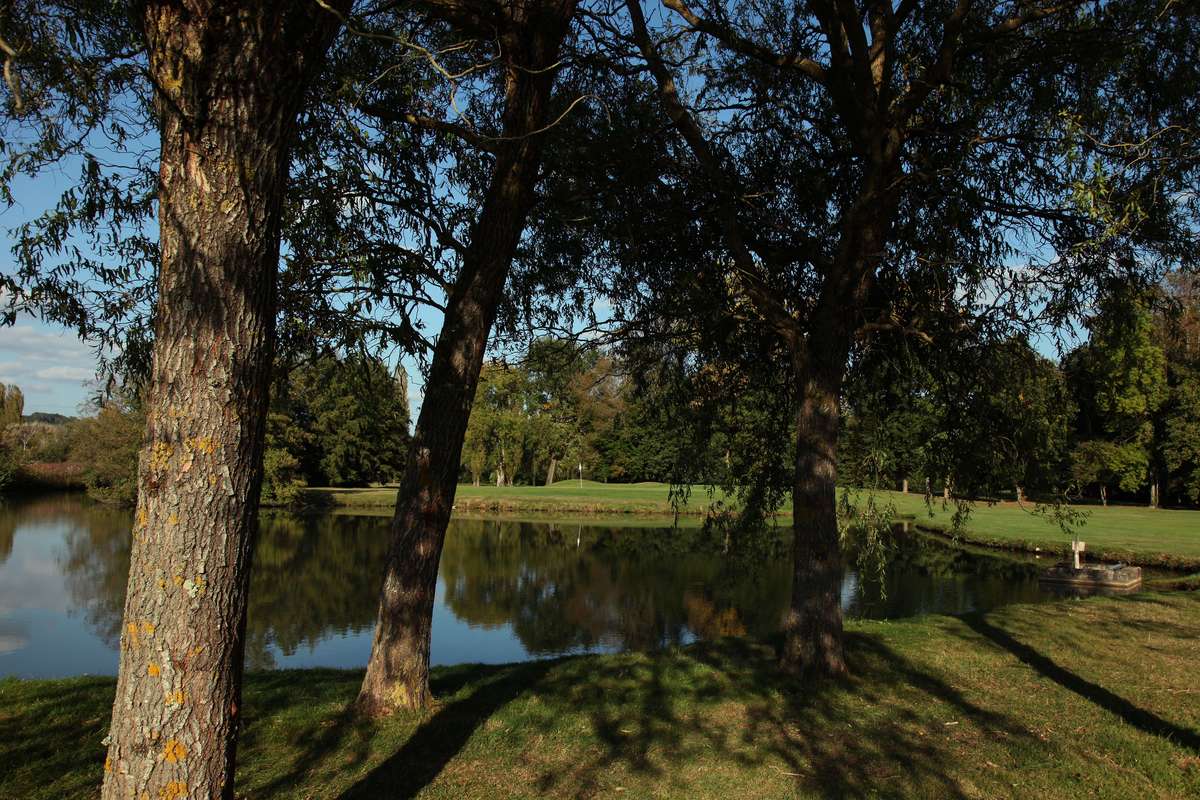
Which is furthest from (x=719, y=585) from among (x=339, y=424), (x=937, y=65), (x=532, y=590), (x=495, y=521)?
(x=339, y=424)

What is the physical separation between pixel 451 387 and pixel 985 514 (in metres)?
31.8

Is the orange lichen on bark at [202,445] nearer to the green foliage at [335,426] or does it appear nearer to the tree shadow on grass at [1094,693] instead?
the green foliage at [335,426]

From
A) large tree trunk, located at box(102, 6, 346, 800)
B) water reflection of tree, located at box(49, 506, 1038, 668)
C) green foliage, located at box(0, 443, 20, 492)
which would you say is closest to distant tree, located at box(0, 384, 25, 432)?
green foliage, located at box(0, 443, 20, 492)

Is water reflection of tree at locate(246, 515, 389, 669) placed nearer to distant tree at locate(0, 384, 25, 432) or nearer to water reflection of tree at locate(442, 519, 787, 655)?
water reflection of tree at locate(442, 519, 787, 655)

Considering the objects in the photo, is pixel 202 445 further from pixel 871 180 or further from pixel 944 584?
pixel 944 584

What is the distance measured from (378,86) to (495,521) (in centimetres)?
2911

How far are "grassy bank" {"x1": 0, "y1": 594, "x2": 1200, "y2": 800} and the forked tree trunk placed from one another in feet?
0.99

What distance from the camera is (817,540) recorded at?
6258 millimetres

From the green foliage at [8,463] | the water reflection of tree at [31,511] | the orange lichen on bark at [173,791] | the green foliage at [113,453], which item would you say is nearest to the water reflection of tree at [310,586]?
the orange lichen on bark at [173,791]

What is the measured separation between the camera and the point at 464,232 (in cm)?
689

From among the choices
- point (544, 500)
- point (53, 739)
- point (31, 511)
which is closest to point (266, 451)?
point (31, 511)

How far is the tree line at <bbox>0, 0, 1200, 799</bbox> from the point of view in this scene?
2535mm

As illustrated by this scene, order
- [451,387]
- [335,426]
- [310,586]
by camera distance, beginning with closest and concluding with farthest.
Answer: [451,387] < [310,586] < [335,426]

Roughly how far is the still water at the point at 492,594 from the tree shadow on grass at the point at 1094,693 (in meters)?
1.40
